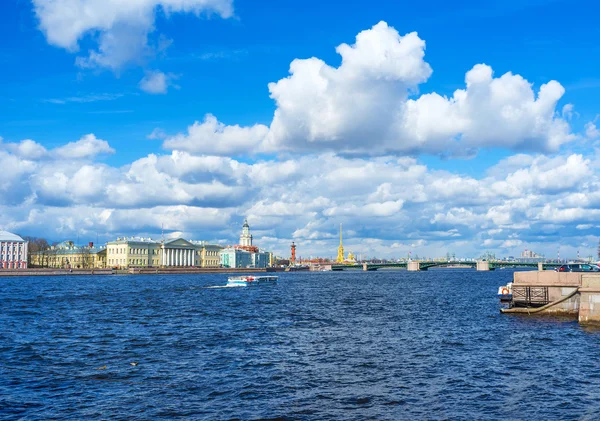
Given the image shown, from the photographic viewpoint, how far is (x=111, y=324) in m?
42.5

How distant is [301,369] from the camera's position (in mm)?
25141

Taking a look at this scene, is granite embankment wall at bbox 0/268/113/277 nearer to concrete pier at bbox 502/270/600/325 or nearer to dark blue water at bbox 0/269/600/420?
dark blue water at bbox 0/269/600/420

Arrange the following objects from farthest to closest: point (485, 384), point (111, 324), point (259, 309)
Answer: point (259, 309) < point (111, 324) < point (485, 384)

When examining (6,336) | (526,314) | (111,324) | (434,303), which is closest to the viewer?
(6,336)

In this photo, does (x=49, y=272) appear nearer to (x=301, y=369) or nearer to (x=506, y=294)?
(x=506, y=294)

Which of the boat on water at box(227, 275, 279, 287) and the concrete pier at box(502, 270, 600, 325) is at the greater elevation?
the concrete pier at box(502, 270, 600, 325)

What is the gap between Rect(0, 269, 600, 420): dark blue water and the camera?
62.6ft

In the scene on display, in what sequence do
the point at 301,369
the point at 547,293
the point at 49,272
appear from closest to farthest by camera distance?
the point at 301,369, the point at 547,293, the point at 49,272

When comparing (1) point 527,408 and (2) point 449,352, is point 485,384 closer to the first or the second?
(1) point 527,408

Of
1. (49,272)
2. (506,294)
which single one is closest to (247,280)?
(506,294)

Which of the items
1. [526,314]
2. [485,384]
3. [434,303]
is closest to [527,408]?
[485,384]

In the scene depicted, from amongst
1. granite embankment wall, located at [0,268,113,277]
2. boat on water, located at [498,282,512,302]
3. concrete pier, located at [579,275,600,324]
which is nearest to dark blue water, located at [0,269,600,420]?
concrete pier, located at [579,275,600,324]

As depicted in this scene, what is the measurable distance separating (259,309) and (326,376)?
32691mm

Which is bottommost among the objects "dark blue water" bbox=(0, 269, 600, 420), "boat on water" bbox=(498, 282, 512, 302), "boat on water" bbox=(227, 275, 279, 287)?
"boat on water" bbox=(227, 275, 279, 287)
